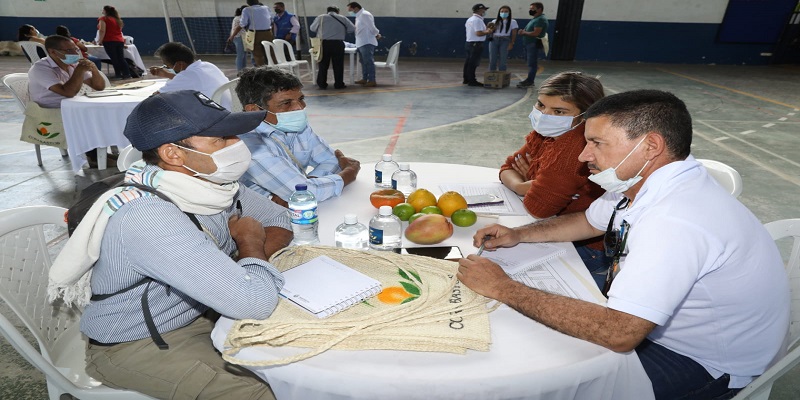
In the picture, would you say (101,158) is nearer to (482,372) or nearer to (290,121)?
(290,121)

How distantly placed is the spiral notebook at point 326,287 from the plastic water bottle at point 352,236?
25 centimetres

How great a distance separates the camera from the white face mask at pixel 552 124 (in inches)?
100.0

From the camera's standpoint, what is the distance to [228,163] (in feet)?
5.52

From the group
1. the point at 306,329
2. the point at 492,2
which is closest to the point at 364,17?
the point at 492,2

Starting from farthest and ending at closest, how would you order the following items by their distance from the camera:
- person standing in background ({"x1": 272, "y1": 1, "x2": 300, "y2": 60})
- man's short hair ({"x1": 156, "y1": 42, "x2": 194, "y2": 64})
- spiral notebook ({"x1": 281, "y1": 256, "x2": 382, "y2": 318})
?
person standing in background ({"x1": 272, "y1": 1, "x2": 300, "y2": 60}), man's short hair ({"x1": 156, "y1": 42, "x2": 194, "y2": 64}), spiral notebook ({"x1": 281, "y1": 256, "x2": 382, "y2": 318})

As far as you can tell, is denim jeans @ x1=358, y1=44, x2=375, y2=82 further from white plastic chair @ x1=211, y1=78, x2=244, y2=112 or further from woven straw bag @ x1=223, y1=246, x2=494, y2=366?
woven straw bag @ x1=223, y1=246, x2=494, y2=366

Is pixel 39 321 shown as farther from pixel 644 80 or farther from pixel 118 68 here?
pixel 644 80

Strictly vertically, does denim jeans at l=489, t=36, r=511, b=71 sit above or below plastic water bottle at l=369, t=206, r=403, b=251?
below

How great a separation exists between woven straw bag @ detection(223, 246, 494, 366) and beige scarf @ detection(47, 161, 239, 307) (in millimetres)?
463

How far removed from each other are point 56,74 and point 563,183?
237 inches

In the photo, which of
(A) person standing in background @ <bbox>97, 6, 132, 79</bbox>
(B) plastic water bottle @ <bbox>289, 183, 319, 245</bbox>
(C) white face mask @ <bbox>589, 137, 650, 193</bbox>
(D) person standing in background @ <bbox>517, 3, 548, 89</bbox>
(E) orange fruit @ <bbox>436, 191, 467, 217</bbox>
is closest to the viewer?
(C) white face mask @ <bbox>589, 137, 650, 193</bbox>

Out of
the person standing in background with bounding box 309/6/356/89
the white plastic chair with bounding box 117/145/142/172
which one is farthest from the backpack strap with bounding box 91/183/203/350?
the person standing in background with bounding box 309/6/356/89

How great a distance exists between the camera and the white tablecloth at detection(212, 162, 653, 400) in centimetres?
121

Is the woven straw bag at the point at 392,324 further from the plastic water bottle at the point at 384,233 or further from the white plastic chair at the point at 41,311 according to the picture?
the white plastic chair at the point at 41,311
